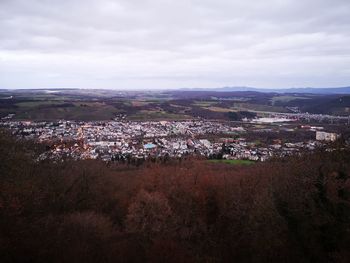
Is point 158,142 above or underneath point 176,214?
underneath

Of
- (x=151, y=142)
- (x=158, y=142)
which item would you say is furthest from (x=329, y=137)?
(x=151, y=142)

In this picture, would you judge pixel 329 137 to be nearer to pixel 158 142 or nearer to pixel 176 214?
pixel 176 214

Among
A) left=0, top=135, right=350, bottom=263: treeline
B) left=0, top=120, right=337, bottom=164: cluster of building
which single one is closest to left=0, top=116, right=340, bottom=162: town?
left=0, top=120, right=337, bottom=164: cluster of building

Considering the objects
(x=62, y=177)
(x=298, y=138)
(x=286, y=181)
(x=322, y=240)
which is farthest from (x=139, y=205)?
(x=298, y=138)

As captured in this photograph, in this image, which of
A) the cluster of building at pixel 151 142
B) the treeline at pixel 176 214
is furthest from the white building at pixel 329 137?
the treeline at pixel 176 214

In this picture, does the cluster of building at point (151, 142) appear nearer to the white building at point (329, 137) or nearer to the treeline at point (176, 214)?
the white building at point (329, 137)

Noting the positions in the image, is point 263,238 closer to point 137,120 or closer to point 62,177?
point 62,177

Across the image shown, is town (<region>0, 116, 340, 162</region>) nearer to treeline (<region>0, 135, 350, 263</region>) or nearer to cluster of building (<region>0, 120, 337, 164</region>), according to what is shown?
cluster of building (<region>0, 120, 337, 164</region>)

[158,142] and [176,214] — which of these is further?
[158,142]
